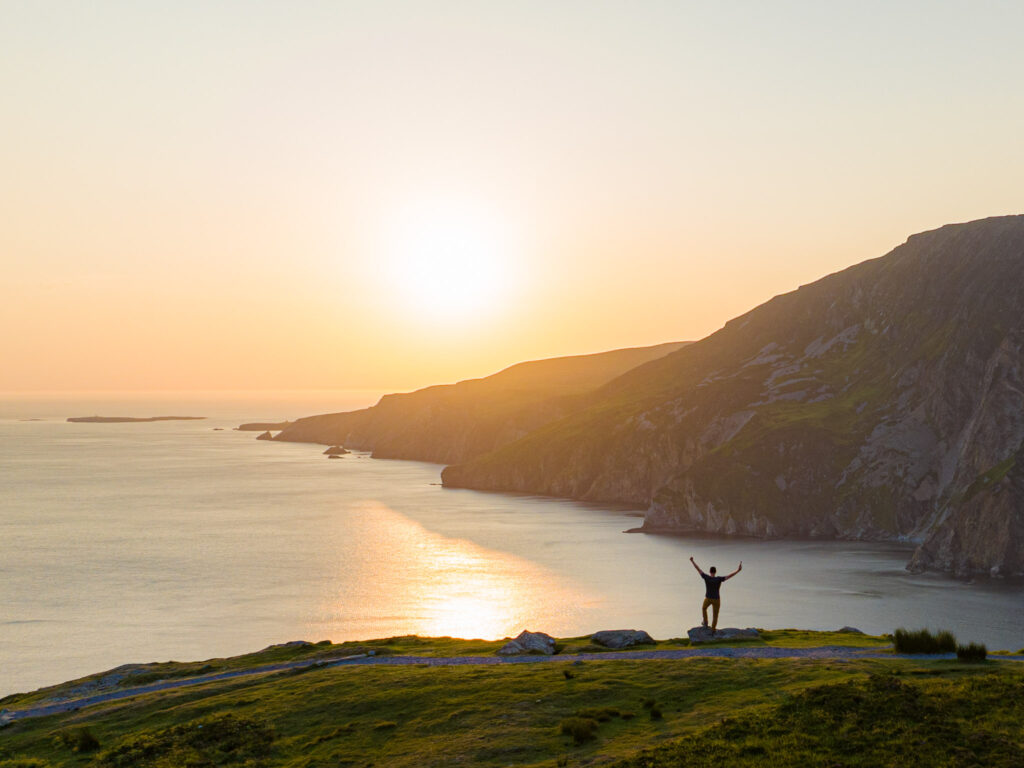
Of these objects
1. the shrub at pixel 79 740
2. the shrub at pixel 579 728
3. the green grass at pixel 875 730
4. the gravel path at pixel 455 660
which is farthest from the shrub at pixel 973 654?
the shrub at pixel 79 740

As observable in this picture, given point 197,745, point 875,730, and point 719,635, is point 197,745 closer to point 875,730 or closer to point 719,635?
point 719,635

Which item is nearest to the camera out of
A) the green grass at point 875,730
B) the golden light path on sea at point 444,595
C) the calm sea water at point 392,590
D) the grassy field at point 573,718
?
the green grass at point 875,730

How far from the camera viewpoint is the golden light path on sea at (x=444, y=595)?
11500cm

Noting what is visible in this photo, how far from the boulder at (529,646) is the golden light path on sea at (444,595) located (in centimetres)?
6133

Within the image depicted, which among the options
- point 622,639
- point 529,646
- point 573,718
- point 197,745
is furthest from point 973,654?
point 197,745

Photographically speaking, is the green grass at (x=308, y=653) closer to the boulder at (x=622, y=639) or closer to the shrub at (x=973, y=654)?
the boulder at (x=622, y=639)

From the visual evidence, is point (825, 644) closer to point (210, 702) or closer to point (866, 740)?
point (866, 740)

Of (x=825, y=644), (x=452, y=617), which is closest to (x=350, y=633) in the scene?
(x=452, y=617)

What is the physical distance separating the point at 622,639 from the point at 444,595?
90.9 m

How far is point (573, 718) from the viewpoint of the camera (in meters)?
34.1

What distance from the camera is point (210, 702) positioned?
1763 inches

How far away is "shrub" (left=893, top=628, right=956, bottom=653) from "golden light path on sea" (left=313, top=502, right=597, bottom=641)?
7362 cm

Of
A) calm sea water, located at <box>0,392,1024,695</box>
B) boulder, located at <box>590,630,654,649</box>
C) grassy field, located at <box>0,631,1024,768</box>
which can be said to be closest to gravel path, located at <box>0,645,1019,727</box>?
boulder, located at <box>590,630,654,649</box>

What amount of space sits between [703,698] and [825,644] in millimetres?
12447
